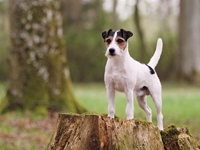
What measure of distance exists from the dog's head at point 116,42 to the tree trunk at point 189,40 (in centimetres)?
1913

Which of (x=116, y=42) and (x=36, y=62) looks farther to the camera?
(x=36, y=62)

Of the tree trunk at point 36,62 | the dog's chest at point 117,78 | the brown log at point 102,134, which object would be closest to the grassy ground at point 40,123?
the tree trunk at point 36,62

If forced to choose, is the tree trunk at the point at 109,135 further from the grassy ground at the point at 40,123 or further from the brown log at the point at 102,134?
the grassy ground at the point at 40,123

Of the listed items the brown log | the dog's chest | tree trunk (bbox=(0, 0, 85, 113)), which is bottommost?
the brown log

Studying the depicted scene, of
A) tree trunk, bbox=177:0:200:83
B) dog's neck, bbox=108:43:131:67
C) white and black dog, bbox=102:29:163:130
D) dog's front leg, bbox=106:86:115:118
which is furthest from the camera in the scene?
tree trunk, bbox=177:0:200:83

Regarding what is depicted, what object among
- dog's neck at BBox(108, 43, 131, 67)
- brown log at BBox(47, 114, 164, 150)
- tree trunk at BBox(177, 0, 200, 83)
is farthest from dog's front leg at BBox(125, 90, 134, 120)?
tree trunk at BBox(177, 0, 200, 83)

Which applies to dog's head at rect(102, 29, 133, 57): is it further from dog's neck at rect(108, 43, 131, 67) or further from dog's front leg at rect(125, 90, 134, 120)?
dog's front leg at rect(125, 90, 134, 120)

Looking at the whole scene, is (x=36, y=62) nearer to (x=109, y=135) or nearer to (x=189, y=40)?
(x=109, y=135)

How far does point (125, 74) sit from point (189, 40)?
1933 centimetres

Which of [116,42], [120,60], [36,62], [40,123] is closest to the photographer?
[116,42]

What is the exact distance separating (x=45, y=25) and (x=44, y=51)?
2.28 ft

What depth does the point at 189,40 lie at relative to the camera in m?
23.4

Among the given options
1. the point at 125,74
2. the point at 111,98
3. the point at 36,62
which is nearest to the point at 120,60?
the point at 125,74

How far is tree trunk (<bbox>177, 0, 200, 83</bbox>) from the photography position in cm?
2325
